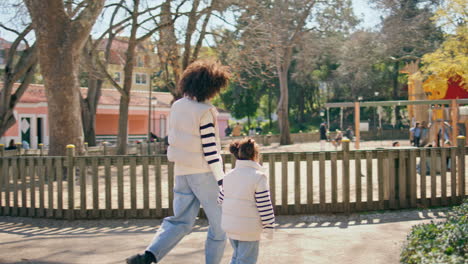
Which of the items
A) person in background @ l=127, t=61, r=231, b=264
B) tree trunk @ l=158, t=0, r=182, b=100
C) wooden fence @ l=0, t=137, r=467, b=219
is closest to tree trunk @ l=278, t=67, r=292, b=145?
tree trunk @ l=158, t=0, r=182, b=100

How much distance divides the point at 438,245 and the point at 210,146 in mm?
1885

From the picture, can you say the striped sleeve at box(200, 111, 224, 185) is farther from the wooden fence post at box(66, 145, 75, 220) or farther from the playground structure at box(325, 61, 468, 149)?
the playground structure at box(325, 61, 468, 149)

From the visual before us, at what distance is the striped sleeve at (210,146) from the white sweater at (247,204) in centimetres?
17

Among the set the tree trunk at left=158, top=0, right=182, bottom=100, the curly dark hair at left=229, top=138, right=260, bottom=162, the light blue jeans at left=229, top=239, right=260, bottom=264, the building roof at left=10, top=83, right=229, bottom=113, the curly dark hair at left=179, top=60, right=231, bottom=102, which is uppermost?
the tree trunk at left=158, top=0, right=182, bottom=100

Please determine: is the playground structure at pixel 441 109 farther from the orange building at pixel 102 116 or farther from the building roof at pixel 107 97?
the building roof at pixel 107 97

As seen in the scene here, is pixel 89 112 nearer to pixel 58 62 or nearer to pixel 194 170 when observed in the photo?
pixel 58 62

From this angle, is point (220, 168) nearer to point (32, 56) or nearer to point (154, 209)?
point (154, 209)

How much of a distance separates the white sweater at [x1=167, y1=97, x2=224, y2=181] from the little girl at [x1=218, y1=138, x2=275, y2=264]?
0.25m

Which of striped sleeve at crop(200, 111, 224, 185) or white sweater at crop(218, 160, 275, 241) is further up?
Answer: striped sleeve at crop(200, 111, 224, 185)

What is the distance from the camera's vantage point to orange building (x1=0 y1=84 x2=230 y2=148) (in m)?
32.6

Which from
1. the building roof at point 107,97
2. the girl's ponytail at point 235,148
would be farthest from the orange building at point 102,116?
the girl's ponytail at point 235,148

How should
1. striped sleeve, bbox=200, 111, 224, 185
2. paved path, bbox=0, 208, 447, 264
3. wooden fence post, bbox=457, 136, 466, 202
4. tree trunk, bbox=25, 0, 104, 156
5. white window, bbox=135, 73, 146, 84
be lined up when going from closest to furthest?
striped sleeve, bbox=200, 111, 224, 185, paved path, bbox=0, 208, 447, 264, wooden fence post, bbox=457, 136, 466, 202, tree trunk, bbox=25, 0, 104, 156, white window, bbox=135, 73, 146, 84

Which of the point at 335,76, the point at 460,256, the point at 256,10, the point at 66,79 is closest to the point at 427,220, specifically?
the point at 460,256

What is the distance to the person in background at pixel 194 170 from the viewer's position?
4.10 metres
